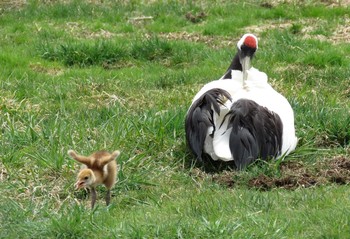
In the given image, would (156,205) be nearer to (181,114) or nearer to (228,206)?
(228,206)

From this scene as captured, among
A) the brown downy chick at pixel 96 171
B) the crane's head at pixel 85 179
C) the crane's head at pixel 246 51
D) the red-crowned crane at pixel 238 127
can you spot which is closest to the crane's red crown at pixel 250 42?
the crane's head at pixel 246 51

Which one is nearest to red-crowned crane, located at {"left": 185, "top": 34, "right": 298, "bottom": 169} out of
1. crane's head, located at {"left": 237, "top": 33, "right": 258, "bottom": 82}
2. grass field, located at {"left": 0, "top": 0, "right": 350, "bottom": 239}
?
grass field, located at {"left": 0, "top": 0, "right": 350, "bottom": 239}

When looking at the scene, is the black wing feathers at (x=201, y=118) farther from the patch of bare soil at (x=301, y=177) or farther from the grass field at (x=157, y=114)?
the patch of bare soil at (x=301, y=177)

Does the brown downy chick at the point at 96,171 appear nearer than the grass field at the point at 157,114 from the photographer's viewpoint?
No

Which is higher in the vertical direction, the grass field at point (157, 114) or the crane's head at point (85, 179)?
the crane's head at point (85, 179)

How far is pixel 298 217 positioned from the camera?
6.08 metres

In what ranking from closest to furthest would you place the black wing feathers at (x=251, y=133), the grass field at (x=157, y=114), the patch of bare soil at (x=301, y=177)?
the grass field at (x=157, y=114)
the patch of bare soil at (x=301, y=177)
the black wing feathers at (x=251, y=133)

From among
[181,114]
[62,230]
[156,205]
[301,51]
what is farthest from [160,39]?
[62,230]

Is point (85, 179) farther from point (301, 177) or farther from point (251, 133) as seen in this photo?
point (251, 133)

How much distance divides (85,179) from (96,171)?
158 millimetres

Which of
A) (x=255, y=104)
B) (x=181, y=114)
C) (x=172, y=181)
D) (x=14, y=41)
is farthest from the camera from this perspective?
(x=14, y=41)

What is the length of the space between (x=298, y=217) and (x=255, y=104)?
220 cm

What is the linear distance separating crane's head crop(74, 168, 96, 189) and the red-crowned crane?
5.39 feet

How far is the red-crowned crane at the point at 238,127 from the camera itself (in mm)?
7883
